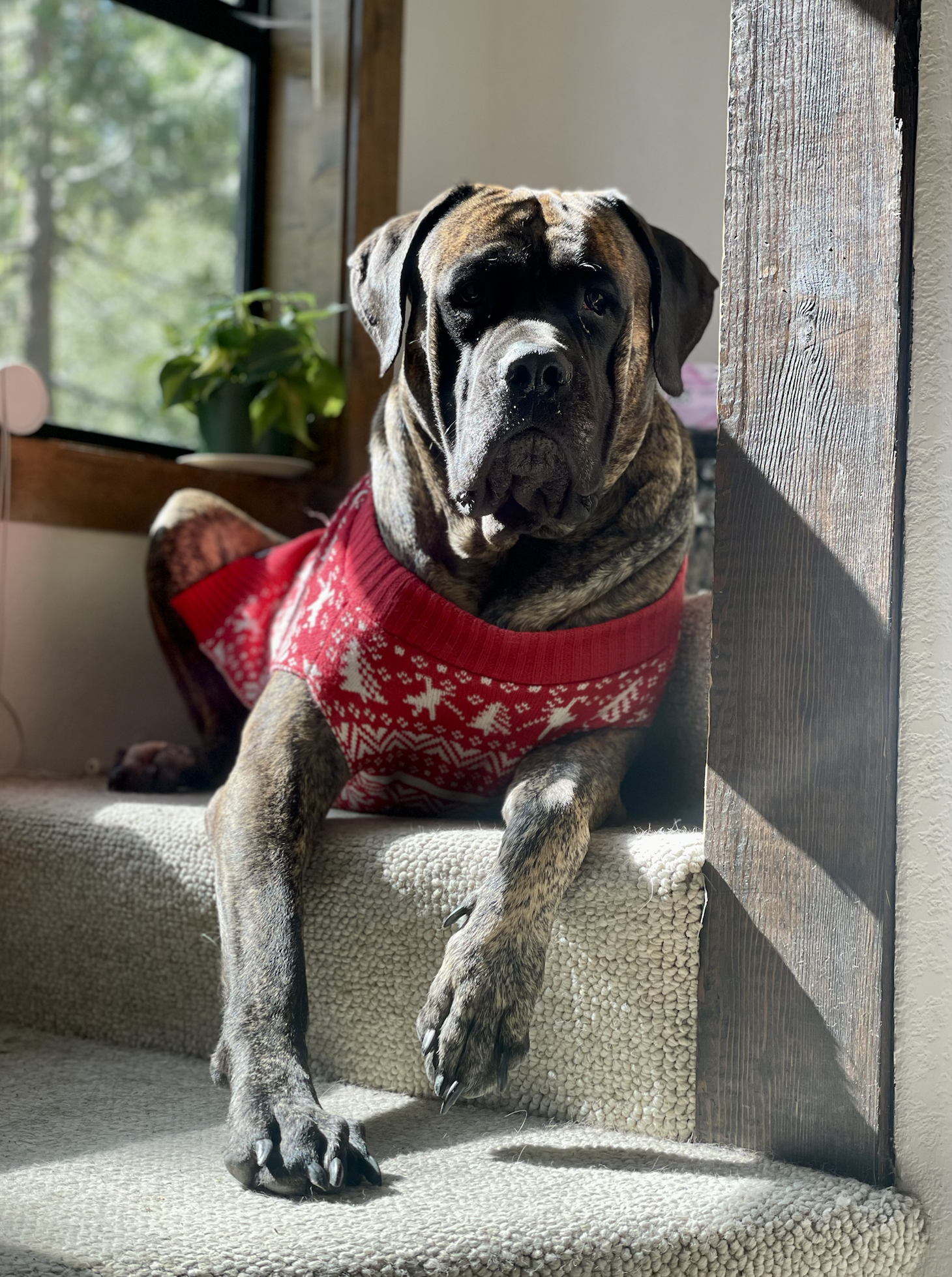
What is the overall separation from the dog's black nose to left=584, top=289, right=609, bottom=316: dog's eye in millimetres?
172

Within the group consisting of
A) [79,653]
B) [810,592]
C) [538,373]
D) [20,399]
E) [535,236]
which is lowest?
[79,653]

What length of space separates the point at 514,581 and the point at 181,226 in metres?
2.58

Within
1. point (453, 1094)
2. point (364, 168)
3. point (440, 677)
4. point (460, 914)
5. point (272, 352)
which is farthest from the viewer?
point (364, 168)

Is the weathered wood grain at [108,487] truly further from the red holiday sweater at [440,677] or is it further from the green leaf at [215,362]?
the red holiday sweater at [440,677]

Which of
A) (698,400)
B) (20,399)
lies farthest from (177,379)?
(698,400)

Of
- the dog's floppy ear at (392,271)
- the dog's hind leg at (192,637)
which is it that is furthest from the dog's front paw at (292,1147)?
the dog's hind leg at (192,637)

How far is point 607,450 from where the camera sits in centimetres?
159

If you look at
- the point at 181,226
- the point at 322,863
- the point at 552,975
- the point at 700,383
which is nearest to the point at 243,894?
the point at 322,863

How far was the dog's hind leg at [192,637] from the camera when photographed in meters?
2.24

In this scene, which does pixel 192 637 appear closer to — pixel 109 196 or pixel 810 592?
pixel 810 592

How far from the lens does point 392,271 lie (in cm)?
165

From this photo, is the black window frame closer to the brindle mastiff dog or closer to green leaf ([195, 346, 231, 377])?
green leaf ([195, 346, 231, 377])

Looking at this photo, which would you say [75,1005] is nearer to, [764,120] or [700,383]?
[764,120]

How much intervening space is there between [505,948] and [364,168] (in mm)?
2320
